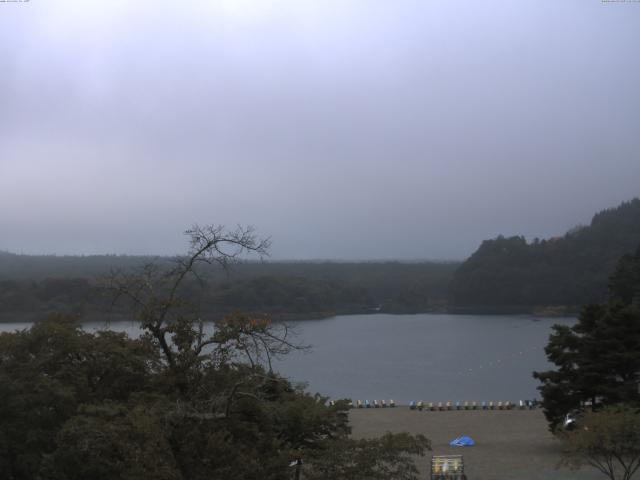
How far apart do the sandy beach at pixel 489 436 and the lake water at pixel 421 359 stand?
17.7ft

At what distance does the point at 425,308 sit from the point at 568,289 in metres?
14.6

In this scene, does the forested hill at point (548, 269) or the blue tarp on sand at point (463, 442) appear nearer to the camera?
the blue tarp on sand at point (463, 442)

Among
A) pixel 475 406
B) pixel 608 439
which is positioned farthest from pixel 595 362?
pixel 475 406

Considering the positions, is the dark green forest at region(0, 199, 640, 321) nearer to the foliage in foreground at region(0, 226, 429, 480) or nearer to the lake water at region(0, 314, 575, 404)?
the lake water at region(0, 314, 575, 404)

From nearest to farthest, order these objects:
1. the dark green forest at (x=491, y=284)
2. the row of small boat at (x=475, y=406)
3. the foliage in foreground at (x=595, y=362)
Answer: the foliage in foreground at (x=595, y=362) → the row of small boat at (x=475, y=406) → the dark green forest at (x=491, y=284)

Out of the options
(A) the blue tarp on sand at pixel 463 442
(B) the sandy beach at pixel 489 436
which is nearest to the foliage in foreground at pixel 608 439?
(B) the sandy beach at pixel 489 436

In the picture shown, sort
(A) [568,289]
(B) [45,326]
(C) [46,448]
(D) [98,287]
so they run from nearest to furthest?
(D) [98,287] → (C) [46,448] → (B) [45,326] → (A) [568,289]

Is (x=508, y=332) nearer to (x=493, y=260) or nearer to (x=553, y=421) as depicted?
(x=493, y=260)

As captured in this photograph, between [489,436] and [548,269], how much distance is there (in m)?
56.2

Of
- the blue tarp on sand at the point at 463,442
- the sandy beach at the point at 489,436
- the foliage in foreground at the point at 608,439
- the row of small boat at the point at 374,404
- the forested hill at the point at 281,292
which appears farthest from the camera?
the forested hill at the point at 281,292

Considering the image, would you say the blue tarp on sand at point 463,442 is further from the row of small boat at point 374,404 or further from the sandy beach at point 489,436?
the row of small boat at point 374,404

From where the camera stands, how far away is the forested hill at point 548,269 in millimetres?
66688

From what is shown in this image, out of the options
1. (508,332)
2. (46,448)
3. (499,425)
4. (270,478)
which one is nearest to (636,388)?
(499,425)

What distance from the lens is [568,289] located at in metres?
66.3
